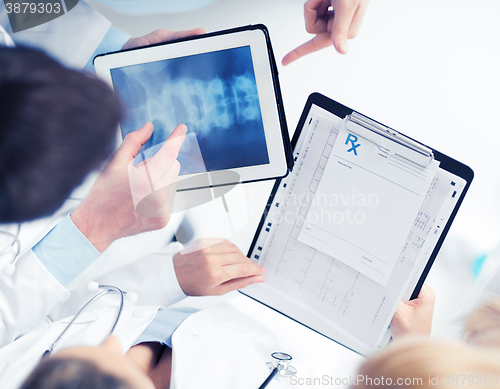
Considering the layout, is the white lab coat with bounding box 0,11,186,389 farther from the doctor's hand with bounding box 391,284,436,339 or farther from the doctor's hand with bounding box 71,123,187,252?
the doctor's hand with bounding box 391,284,436,339

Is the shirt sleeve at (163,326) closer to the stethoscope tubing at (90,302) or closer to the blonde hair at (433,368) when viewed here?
the stethoscope tubing at (90,302)

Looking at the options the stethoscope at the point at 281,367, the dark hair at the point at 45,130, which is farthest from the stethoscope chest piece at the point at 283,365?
the dark hair at the point at 45,130

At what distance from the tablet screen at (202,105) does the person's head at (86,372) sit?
0.31 m

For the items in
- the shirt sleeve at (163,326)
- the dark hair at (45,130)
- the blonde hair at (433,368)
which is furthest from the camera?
the shirt sleeve at (163,326)

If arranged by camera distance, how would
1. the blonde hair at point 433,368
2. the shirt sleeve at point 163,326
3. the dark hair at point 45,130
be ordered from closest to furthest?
the blonde hair at point 433,368 < the dark hair at point 45,130 < the shirt sleeve at point 163,326

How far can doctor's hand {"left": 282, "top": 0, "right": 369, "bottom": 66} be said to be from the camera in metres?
0.53

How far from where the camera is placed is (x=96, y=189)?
51 cm

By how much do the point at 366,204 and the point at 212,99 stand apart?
31 cm

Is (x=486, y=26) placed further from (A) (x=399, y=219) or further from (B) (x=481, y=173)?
(A) (x=399, y=219)

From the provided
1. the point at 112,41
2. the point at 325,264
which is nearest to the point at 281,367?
the point at 325,264

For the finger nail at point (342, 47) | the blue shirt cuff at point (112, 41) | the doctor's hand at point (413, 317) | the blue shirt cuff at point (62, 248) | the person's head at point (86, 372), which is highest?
the finger nail at point (342, 47)

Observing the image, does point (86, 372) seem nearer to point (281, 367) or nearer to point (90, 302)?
point (90, 302)

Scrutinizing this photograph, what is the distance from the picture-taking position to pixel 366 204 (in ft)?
1.74

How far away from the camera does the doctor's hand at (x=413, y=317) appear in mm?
544
